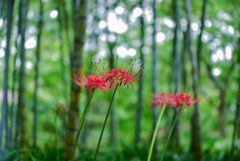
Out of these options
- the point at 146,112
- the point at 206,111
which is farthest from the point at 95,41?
the point at 206,111

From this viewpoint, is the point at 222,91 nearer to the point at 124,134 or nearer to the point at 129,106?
the point at 129,106

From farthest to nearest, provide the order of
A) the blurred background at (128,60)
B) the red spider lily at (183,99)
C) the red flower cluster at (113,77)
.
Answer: the blurred background at (128,60) < the red spider lily at (183,99) < the red flower cluster at (113,77)

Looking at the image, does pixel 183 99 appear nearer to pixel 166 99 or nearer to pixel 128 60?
pixel 166 99

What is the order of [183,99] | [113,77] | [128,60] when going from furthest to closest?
[128,60] → [183,99] → [113,77]

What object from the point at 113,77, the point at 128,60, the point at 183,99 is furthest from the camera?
the point at 128,60

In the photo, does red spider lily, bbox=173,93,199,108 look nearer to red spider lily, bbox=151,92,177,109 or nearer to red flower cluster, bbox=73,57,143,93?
red spider lily, bbox=151,92,177,109

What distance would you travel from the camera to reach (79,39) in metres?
1.86

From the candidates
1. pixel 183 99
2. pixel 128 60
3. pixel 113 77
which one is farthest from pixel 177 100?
pixel 128 60

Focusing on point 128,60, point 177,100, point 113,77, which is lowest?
point 177,100

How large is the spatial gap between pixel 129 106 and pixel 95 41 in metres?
3.73

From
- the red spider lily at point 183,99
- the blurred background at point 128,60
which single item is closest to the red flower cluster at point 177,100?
the red spider lily at point 183,99

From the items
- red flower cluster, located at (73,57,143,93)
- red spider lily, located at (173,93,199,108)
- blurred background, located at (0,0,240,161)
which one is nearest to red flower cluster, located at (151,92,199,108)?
red spider lily, located at (173,93,199,108)

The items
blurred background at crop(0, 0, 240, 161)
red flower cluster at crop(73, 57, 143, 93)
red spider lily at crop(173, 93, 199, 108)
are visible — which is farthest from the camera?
blurred background at crop(0, 0, 240, 161)

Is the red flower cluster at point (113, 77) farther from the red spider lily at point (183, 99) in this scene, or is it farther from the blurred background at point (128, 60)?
the blurred background at point (128, 60)
